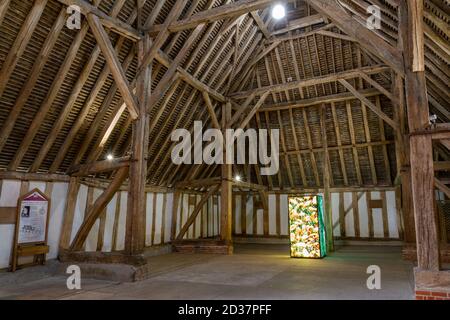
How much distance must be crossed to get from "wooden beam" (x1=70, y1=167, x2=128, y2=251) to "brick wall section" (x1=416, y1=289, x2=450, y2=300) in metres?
4.61

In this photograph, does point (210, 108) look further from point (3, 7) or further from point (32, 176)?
point (3, 7)

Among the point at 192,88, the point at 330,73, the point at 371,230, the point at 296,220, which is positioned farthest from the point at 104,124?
the point at 371,230

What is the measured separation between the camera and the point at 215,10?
18.6ft

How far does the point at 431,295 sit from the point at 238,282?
271 cm

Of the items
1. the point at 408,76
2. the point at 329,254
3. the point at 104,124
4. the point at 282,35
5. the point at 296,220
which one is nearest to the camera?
the point at 408,76

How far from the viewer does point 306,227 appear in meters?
7.98

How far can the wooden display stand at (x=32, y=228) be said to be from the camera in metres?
5.62

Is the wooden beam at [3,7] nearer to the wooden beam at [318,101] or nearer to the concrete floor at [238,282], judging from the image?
the concrete floor at [238,282]

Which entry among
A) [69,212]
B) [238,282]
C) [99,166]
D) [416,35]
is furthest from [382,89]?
[69,212]

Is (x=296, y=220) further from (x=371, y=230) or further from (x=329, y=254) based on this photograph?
(x=371, y=230)

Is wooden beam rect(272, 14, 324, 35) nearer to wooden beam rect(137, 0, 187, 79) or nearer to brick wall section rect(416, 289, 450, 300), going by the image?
wooden beam rect(137, 0, 187, 79)

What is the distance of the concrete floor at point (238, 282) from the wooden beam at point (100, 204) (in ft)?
2.19

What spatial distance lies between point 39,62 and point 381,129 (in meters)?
9.26

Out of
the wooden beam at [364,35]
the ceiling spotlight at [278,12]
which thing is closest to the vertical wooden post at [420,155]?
the wooden beam at [364,35]
